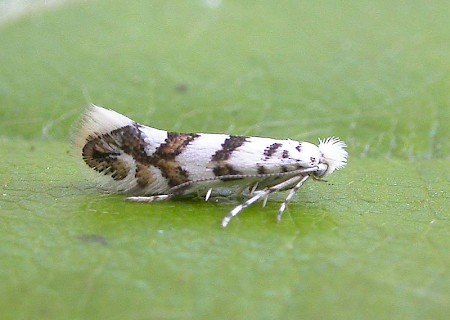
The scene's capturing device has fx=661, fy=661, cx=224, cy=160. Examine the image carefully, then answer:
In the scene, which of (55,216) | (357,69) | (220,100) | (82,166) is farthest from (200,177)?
(357,69)

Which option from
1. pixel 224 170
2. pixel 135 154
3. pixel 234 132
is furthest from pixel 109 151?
pixel 234 132

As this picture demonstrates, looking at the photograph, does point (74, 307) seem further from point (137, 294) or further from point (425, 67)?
point (425, 67)

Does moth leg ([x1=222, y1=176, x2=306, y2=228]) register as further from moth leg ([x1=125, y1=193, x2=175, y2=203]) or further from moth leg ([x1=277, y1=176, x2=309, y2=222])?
moth leg ([x1=125, y1=193, x2=175, y2=203])

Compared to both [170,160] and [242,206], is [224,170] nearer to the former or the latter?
[170,160]

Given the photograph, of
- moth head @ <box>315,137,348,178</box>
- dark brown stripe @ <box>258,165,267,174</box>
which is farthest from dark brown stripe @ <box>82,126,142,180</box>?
moth head @ <box>315,137,348,178</box>

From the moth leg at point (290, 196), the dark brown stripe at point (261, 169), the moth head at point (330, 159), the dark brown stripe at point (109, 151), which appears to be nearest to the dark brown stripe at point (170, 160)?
the dark brown stripe at point (109, 151)
